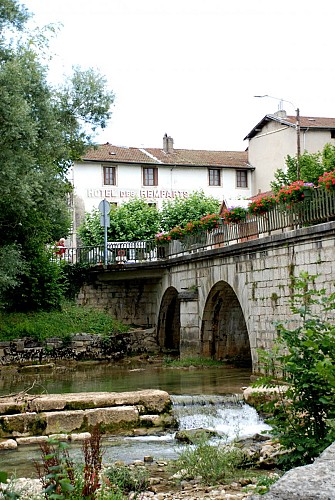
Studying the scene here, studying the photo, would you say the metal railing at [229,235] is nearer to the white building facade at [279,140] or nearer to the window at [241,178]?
the white building facade at [279,140]

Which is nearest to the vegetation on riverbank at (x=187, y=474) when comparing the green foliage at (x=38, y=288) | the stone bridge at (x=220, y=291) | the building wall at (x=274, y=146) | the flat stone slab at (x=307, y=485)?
the stone bridge at (x=220, y=291)

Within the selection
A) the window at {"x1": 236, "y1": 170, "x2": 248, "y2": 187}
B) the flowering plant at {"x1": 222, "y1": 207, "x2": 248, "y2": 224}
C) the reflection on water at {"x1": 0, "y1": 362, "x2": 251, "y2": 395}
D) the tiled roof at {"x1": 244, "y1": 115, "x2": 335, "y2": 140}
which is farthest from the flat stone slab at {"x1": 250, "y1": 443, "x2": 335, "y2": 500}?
the window at {"x1": 236, "y1": 170, "x2": 248, "y2": 187}

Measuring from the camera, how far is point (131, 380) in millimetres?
18234

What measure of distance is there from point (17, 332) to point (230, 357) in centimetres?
757

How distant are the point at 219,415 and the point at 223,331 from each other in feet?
30.3

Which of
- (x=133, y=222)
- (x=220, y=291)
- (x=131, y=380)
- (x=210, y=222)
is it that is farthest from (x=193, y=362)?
(x=133, y=222)

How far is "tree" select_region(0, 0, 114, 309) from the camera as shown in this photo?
16641mm

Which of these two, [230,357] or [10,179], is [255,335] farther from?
[10,179]

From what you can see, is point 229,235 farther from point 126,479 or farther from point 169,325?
point 126,479

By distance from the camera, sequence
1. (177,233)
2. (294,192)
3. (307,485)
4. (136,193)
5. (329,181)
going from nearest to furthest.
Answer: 1. (307,485)
2. (329,181)
3. (294,192)
4. (177,233)
5. (136,193)

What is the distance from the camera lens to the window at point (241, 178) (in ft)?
158

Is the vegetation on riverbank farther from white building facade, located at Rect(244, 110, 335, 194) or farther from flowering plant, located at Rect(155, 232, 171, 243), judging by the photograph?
white building facade, located at Rect(244, 110, 335, 194)

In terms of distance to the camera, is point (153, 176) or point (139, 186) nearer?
point (139, 186)

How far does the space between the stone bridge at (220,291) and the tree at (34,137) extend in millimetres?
3957
